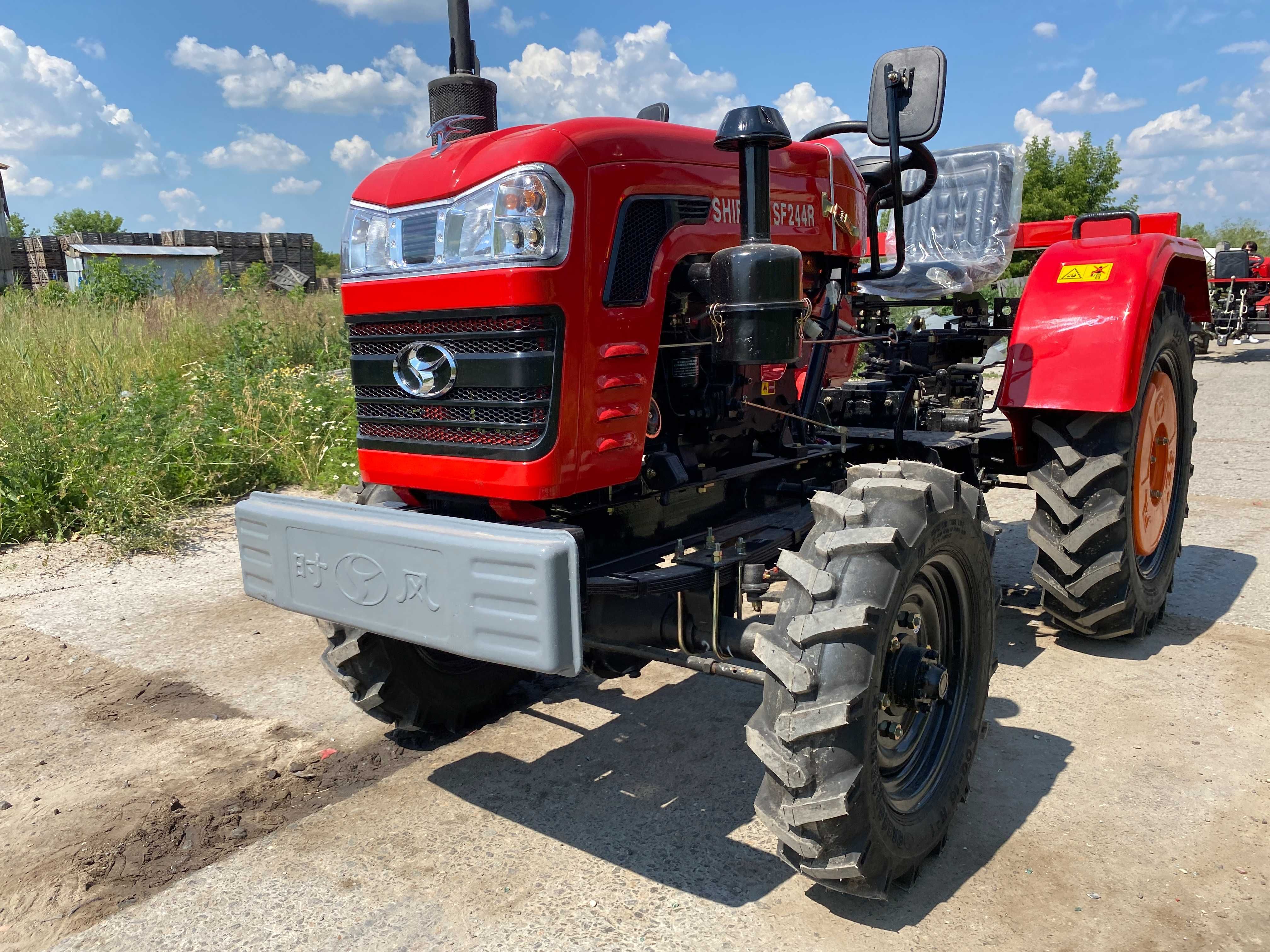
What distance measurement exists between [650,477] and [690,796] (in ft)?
3.43

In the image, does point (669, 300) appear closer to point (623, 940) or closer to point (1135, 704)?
point (623, 940)

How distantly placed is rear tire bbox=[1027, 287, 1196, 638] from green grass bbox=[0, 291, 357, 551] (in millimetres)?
4672

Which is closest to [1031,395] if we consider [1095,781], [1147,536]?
[1147,536]

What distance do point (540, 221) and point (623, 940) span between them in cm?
178

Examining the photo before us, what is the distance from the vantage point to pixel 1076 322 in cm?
393

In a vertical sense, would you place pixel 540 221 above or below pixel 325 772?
above

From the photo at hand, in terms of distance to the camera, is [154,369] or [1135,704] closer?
[1135,704]

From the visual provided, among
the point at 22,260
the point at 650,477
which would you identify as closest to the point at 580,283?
the point at 650,477

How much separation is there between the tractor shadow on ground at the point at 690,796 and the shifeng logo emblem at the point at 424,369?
1.34 m

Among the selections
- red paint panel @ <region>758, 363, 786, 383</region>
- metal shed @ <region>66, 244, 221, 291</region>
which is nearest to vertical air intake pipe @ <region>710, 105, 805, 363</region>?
red paint panel @ <region>758, 363, 786, 383</region>

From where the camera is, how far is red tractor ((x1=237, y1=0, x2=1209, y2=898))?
2.29 m

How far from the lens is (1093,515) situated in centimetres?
385

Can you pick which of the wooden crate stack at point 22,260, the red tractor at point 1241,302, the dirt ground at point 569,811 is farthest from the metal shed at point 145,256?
the red tractor at point 1241,302

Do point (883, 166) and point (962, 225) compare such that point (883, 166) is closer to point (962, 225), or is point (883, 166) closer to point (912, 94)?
point (912, 94)
